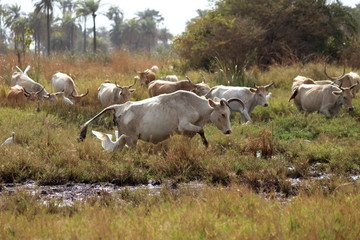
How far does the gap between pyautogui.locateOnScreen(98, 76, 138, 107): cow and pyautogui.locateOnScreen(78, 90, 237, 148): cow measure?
5.41 metres

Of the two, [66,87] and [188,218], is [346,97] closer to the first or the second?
[66,87]

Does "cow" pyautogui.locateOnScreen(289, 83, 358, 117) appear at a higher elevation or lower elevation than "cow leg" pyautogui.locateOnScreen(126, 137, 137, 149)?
higher

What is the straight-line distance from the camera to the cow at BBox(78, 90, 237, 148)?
9109 mm

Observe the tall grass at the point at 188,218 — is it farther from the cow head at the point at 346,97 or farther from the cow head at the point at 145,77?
the cow head at the point at 145,77

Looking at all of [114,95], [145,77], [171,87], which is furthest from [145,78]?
[114,95]

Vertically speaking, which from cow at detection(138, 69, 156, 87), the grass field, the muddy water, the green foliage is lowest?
the muddy water

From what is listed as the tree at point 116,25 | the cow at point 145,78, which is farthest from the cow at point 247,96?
the tree at point 116,25

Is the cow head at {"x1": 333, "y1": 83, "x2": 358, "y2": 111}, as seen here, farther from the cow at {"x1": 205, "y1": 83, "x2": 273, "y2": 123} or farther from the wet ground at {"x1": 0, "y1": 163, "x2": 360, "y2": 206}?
the wet ground at {"x1": 0, "y1": 163, "x2": 360, "y2": 206}

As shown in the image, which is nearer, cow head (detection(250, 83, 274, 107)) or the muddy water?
the muddy water

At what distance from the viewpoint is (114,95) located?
15055 millimetres

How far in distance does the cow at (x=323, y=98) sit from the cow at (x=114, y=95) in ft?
15.0

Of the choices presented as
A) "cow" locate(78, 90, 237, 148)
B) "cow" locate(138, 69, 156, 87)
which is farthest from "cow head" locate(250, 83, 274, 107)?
"cow" locate(138, 69, 156, 87)

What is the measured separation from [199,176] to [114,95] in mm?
7334

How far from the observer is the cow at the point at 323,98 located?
1345 centimetres
